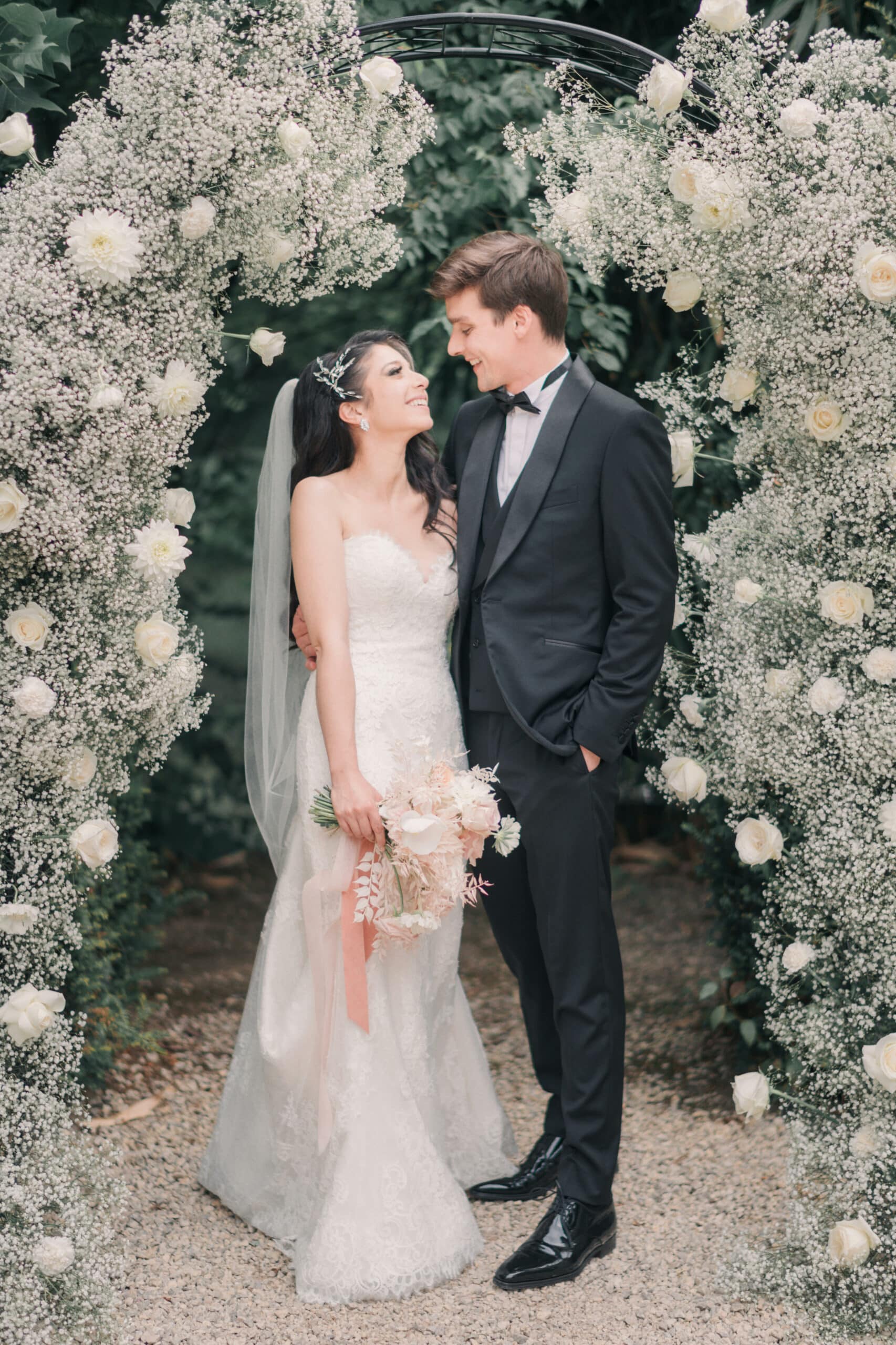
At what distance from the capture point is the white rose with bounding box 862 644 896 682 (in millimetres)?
3125

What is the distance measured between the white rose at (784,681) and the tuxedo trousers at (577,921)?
1.42 ft

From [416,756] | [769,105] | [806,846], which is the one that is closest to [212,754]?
[416,756]

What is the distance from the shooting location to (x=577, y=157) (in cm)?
341

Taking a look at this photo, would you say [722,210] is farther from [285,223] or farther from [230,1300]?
[230,1300]

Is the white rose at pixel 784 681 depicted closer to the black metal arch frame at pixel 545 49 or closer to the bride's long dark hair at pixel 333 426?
the bride's long dark hair at pixel 333 426

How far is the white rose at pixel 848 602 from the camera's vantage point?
125 inches

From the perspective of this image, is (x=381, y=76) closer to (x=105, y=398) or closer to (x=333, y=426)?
(x=333, y=426)

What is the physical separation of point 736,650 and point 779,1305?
1.58 metres

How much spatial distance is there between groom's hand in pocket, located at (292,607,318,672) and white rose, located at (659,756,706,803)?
993mm

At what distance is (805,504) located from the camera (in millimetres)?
3248

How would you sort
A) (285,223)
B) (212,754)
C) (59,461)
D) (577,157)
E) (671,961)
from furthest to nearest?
(212,754)
(671,961)
(577,157)
(285,223)
(59,461)

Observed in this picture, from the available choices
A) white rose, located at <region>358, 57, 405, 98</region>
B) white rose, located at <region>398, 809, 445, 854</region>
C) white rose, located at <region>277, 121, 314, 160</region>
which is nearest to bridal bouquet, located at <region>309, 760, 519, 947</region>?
white rose, located at <region>398, 809, 445, 854</region>

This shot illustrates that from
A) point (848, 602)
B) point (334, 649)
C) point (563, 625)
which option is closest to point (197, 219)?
point (334, 649)


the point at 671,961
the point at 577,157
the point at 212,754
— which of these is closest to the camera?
the point at 577,157
